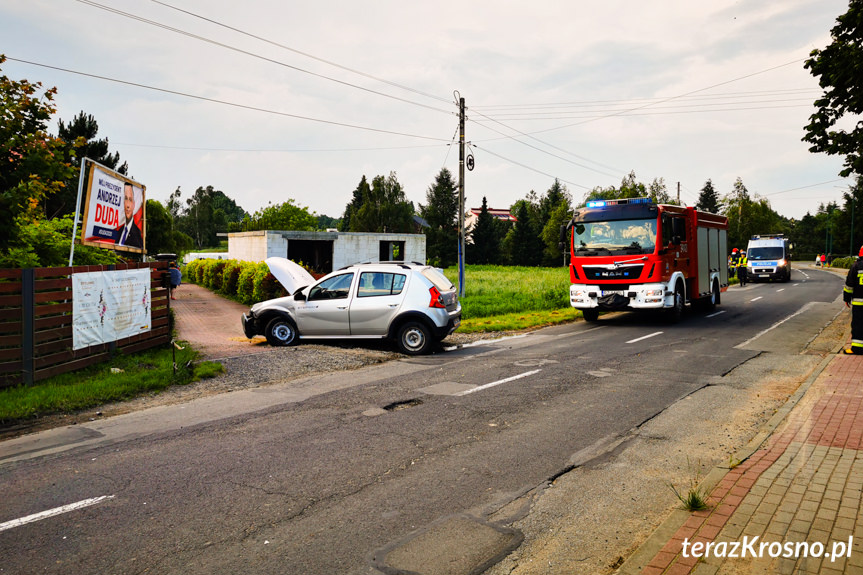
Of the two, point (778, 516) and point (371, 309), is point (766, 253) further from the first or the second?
point (778, 516)

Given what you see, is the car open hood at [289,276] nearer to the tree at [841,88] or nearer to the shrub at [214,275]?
the tree at [841,88]

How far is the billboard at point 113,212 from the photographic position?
11157 millimetres

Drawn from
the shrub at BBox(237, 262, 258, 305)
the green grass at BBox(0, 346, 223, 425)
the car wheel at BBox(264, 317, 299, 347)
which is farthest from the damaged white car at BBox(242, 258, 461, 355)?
the shrub at BBox(237, 262, 258, 305)

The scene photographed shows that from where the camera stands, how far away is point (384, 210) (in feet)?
293

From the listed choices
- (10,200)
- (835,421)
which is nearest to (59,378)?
(10,200)

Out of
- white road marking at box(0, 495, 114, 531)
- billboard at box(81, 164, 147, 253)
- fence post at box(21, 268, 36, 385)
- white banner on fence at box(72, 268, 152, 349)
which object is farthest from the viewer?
billboard at box(81, 164, 147, 253)

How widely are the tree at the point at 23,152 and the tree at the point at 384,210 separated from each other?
254ft

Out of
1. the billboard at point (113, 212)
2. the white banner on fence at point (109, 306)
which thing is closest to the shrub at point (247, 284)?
the billboard at point (113, 212)

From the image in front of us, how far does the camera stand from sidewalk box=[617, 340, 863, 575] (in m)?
3.51

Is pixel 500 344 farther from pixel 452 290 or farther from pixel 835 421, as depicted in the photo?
pixel 835 421

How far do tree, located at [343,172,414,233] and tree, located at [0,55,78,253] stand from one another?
77313 mm

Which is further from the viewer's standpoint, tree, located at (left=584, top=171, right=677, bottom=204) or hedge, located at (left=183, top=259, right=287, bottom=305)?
tree, located at (left=584, top=171, right=677, bottom=204)

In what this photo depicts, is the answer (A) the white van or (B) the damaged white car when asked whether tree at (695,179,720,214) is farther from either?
(B) the damaged white car

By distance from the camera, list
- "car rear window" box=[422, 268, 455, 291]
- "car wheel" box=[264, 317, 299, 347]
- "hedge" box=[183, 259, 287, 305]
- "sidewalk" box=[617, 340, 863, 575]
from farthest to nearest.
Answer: "hedge" box=[183, 259, 287, 305], "car wheel" box=[264, 317, 299, 347], "car rear window" box=[422, 268, 455, 291], "sidewalk" box=[617, 340, 863, 575]
